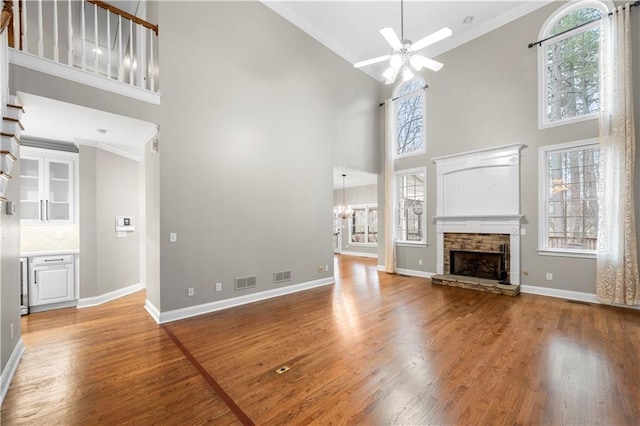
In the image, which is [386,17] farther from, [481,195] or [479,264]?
[479,264]

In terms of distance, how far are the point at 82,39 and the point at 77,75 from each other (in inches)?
15.2

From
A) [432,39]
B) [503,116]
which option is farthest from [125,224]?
[503,116]

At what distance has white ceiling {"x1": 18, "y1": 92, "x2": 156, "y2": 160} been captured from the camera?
10.1 feet

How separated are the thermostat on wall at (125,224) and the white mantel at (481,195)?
6.36 m

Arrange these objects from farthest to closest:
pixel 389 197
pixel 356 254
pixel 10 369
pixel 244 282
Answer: pixel 356 254 → pixel 389 197 → pixel 244 282 → pixel 10 369

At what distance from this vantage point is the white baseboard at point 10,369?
81.7 inches

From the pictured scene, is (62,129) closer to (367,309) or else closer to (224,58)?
(224,58)

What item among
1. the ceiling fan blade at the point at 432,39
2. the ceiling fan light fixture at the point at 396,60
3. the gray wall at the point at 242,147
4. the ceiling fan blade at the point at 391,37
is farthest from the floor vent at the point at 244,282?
the ceiling fan blade at the point at 432,39

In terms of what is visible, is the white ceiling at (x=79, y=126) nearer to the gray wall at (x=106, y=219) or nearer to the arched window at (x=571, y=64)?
the gray wall at (x=106, y=219)

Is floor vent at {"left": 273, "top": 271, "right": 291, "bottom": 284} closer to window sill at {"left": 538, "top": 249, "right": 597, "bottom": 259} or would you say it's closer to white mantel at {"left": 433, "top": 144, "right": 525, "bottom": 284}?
white mantel at {"left": 433, "top": 144, "right": 525, "bottom": 284}

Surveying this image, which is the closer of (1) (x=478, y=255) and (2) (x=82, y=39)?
(2) (x=82, y=39)

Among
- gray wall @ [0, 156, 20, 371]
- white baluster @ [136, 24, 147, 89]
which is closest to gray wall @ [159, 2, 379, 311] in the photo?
white baluster @ [136, 24, 147, 89]

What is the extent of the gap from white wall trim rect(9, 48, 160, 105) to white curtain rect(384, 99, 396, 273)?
5184mm

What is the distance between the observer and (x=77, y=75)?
9.91 ft
